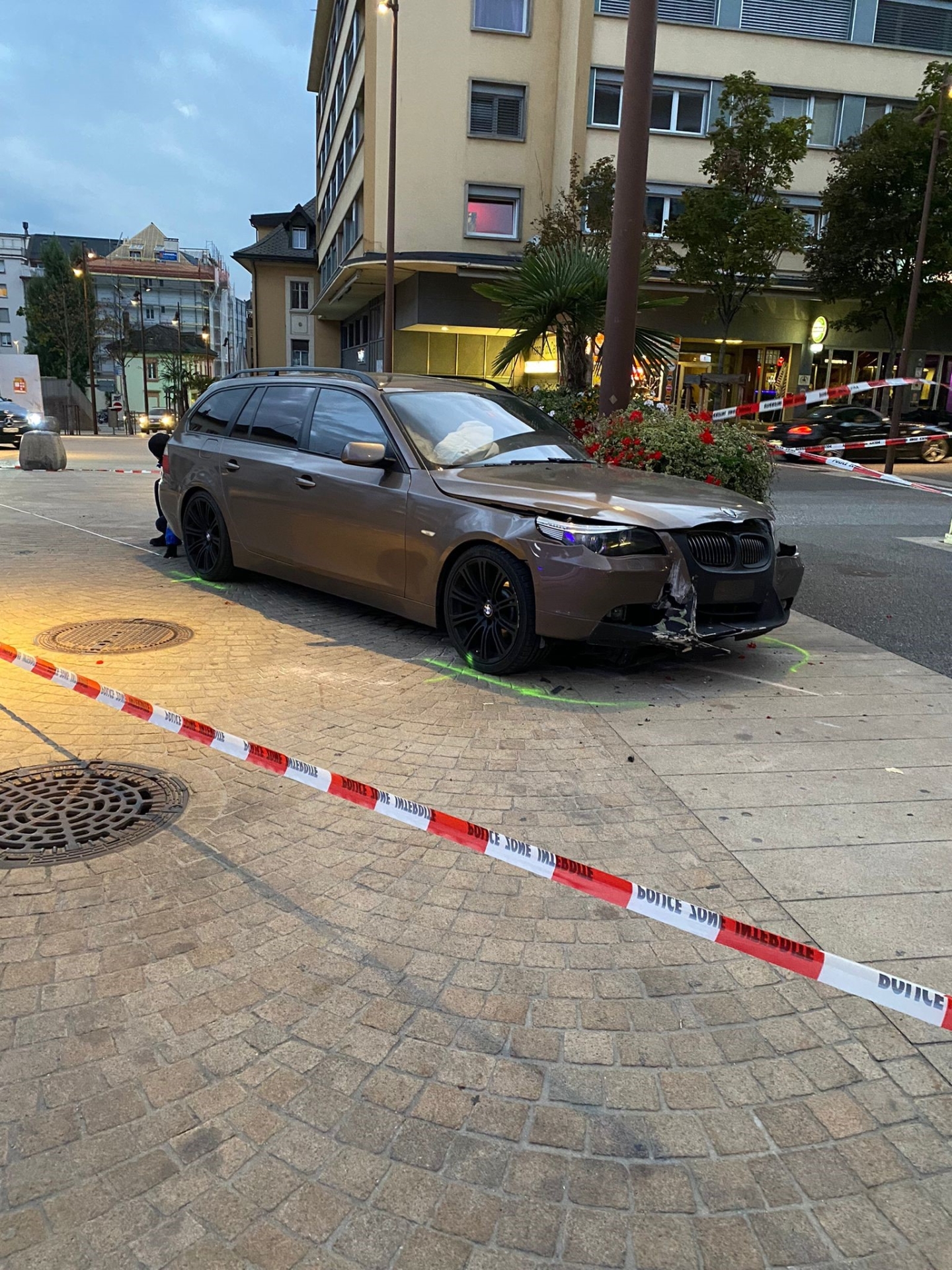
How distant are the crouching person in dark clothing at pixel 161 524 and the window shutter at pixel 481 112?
2652 centimetres

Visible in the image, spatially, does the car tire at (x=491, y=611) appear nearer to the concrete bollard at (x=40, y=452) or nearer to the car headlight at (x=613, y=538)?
the car headlight at (x=613, y=538)

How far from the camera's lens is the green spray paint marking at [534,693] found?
17.5 feet

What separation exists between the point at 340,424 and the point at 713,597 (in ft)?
9.79

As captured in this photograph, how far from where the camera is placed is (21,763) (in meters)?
4.34

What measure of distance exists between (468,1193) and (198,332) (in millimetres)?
126940

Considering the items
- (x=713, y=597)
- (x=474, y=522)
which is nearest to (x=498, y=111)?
(x=474, y=522)

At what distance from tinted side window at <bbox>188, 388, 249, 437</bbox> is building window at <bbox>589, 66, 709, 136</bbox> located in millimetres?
27818

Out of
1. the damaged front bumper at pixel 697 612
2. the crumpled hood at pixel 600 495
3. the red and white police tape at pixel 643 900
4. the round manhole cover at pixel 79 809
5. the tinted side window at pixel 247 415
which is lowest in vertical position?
the round manhole cover at pixel 79 809

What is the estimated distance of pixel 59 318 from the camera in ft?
210

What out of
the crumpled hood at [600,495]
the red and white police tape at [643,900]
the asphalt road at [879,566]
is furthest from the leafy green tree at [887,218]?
the red and white police tape at [643,900]

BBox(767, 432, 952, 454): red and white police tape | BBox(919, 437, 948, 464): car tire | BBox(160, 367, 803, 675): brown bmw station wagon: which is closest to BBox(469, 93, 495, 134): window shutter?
BBox(767, 432, 952, 454): red and white police tape

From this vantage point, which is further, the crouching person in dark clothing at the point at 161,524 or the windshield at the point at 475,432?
the crouching person in dark clothing at the point at 161,524

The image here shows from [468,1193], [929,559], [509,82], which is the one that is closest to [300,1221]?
[468,1193]

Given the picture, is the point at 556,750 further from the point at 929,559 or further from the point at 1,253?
the point at 1,253
